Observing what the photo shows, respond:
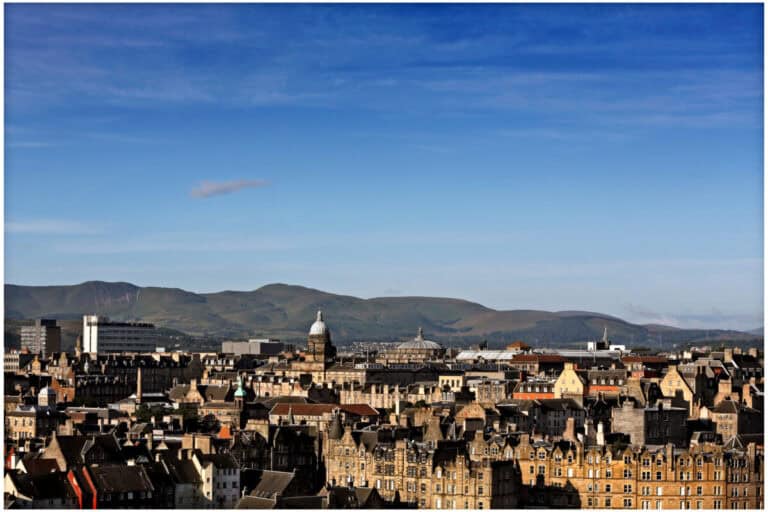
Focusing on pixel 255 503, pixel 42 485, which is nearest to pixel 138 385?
pixel 42 485

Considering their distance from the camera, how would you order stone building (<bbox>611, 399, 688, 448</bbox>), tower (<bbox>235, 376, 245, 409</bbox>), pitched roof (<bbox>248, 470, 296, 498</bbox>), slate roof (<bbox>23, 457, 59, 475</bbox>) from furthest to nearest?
tower (<bbox>235, 376, 245, 409</bbox>)
stone building (<bbox>611, 399, 688, 448</bbox>)
pitched roof (<bbox>248, 470, 296, 498</bbox>)
slate roof (<bbox>23, 457, 59, 475</bbox>)

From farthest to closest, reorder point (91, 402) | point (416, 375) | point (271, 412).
A: point (416, 375) < point (91, 402) < point (271, 412)

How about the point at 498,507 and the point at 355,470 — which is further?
the point at 355,470

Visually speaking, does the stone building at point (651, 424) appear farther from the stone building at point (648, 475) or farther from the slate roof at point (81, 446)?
the slate roof at point (81, 446)

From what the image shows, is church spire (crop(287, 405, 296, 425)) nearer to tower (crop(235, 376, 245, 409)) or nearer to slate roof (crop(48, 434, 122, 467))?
tower (crop(235, 376, 245, 409))

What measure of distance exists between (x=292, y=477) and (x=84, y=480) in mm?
10611

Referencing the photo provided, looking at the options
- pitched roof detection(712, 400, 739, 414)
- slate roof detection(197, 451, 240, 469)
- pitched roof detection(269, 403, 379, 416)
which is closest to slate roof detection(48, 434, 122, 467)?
slate roof detection(197, 451, 240, 469)

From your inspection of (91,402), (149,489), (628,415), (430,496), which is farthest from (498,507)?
(91,402)

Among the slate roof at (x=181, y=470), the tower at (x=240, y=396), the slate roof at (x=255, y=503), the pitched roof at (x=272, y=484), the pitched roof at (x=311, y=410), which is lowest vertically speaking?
the slate roof at (x=255, y=503)

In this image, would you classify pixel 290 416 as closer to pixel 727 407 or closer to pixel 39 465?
pixel 727 407

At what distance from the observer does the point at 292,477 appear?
3305 inches

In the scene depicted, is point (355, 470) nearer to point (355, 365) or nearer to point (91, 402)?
point (91, 402)

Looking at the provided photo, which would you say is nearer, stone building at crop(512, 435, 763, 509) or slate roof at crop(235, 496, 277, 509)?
slate roof at crop(235, 496, 277, 509)

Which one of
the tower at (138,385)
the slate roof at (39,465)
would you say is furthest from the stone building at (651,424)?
the tower at (138,385)
